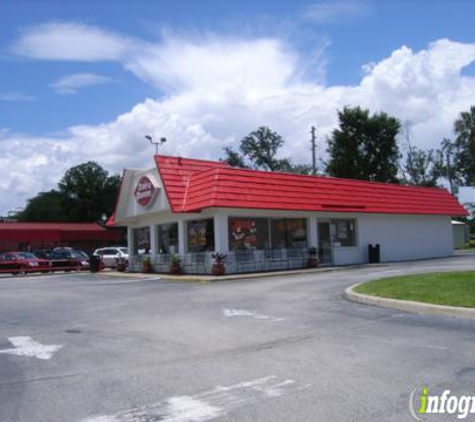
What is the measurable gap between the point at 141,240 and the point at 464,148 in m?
43.8

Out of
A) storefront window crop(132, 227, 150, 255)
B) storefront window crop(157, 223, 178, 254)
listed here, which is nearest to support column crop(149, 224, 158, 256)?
storefront window crop(157, 223, 178, 254)

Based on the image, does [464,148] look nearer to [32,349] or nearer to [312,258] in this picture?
[312,258]

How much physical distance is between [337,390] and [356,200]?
2700 cm

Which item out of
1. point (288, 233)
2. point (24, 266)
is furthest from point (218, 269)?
point (24, 266)

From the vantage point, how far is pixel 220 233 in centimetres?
2712

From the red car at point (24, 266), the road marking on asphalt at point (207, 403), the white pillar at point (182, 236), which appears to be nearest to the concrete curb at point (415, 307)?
the road marking on asphalt at point (207, 403)

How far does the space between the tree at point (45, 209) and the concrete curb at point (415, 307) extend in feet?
268

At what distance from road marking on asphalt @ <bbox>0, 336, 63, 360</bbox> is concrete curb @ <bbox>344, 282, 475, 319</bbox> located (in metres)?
7.12

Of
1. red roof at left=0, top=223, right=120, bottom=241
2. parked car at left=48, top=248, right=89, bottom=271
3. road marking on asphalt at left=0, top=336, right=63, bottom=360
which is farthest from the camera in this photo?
red roof at left=0, top=223, right=120, bottom=241

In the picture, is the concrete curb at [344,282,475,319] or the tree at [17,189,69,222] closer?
the concrete curb at [344,282,475,319]

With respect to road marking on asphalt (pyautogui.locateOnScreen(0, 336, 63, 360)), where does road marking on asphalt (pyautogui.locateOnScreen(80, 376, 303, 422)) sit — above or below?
below

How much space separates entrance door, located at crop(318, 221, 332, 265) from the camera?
31.4 m

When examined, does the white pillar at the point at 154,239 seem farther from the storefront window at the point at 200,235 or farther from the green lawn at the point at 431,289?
the green lawn at the point at 431,289

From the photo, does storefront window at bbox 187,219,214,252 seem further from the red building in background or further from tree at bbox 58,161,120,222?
tree at bbox 58,161,120,222
